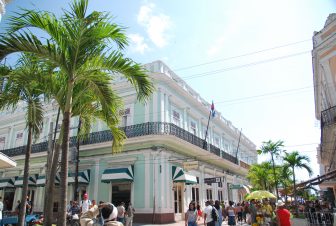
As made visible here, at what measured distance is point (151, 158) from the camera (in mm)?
17609

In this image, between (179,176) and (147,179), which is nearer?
(147,179)

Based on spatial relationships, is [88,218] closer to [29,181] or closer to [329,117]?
[329,117]

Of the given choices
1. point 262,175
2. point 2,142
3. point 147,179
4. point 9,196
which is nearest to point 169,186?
point 147,179

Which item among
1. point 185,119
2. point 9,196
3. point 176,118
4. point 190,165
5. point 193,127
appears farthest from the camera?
point 9,196

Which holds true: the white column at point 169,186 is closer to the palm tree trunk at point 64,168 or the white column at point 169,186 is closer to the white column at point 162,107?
the white column at point 162,107

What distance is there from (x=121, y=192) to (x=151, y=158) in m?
3.06

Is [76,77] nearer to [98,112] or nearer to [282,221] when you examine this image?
[98,112]

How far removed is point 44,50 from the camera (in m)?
6.25

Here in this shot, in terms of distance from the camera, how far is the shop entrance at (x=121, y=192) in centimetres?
1795

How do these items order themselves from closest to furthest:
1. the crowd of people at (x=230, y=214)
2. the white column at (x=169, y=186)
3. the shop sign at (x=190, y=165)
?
the crowd of people at (x=230, y=214)
the white column at (x=169, y=186)
the shop sign at (x=190, y=165)

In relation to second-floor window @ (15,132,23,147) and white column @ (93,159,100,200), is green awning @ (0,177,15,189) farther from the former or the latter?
white column @ (93,159,100,200)

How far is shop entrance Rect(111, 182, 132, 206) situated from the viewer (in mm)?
17953

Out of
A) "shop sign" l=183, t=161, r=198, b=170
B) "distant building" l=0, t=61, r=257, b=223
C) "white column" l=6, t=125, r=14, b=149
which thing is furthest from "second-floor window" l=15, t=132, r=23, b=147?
"shop sign" l=183, t=161, r=198, b=170

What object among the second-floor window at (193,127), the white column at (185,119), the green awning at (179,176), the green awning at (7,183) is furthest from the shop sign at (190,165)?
the green awning at (7,183)
